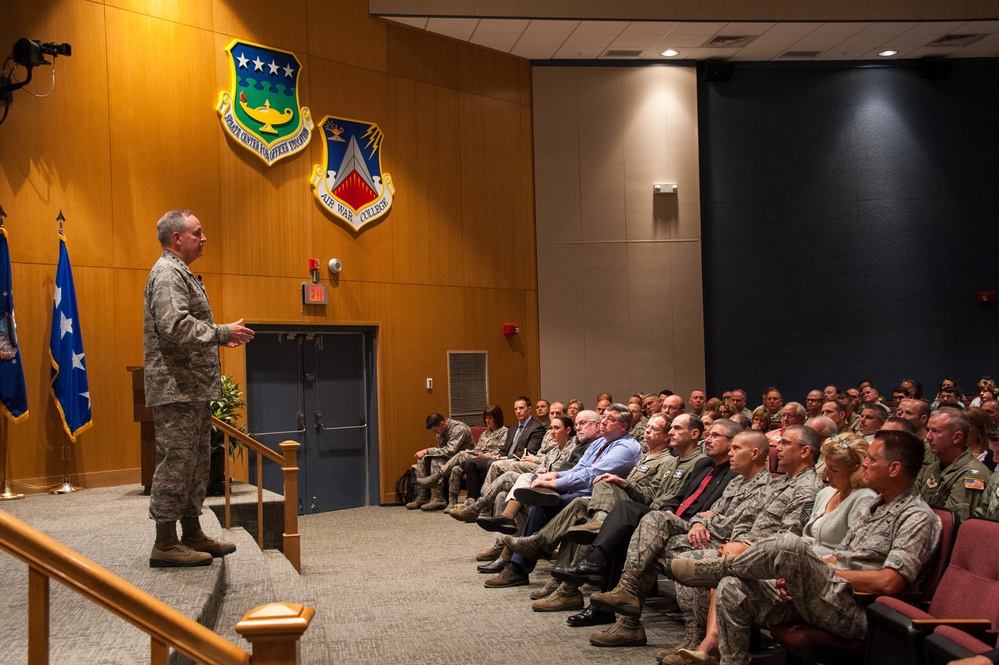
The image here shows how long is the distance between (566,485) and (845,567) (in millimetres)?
2667

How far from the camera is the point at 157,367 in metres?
3.62

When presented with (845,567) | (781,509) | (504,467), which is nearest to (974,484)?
(781,509)

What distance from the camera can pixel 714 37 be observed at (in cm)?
1146

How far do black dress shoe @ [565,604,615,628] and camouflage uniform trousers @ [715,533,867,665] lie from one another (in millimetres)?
1442

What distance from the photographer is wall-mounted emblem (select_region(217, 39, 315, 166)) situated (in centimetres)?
889

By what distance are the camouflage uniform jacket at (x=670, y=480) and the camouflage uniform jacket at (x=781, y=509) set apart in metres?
0.90

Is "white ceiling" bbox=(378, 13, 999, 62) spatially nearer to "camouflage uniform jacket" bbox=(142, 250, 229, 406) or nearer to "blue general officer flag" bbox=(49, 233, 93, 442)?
"blue general officer flag" bbox=(49, 233, 93, 442)

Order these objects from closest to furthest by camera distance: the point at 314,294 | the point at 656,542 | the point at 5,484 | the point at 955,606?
the point at 955,606
the point at 656,542
the point at 5,484
the point at 314,294

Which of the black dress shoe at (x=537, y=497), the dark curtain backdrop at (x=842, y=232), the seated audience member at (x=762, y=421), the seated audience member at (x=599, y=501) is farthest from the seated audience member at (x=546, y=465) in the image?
the dark curtain backdrop at (x=842, y=232)

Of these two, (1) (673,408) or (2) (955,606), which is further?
(1) (673,408)

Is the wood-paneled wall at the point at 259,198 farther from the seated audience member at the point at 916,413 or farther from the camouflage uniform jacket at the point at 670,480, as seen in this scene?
the seated audience member at the point at 916,413

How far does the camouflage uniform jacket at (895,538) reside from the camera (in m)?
3.42

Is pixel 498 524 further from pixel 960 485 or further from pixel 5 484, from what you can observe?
pixel 5 484

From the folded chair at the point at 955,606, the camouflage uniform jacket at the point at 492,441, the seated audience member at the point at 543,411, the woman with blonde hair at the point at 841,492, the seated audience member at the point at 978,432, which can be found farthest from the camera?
the seated audience member at the point at 543,411
